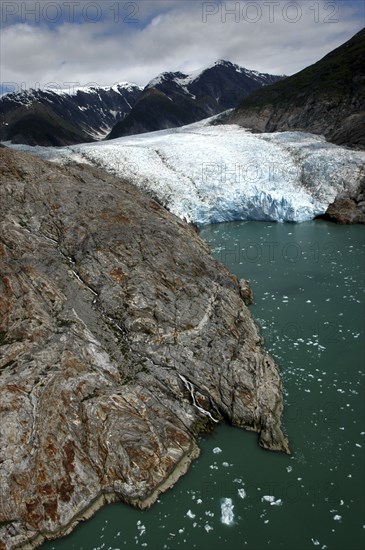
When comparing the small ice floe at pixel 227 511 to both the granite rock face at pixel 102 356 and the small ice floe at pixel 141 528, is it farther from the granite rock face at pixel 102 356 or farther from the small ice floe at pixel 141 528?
the small ice floe at pixel 141 528

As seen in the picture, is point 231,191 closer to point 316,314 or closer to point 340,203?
point 340,203

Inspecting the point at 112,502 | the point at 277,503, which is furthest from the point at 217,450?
the point at 112,502

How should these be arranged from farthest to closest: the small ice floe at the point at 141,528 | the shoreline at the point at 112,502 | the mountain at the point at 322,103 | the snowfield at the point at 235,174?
1. the mountain at the point at 322,103
2. the snowfield at the point at 235,174
3. the small ice floe at the point at 141,528
4. the shoreline at the point at 112,502

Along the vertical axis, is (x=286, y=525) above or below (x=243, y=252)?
below

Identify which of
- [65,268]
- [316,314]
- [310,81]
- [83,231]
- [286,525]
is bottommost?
[286,525]

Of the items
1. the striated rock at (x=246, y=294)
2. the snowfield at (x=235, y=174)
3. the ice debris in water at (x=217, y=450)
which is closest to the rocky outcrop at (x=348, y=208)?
the snowfield at (x=235, y=174)

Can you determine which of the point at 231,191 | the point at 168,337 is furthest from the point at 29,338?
the point at 231,191
